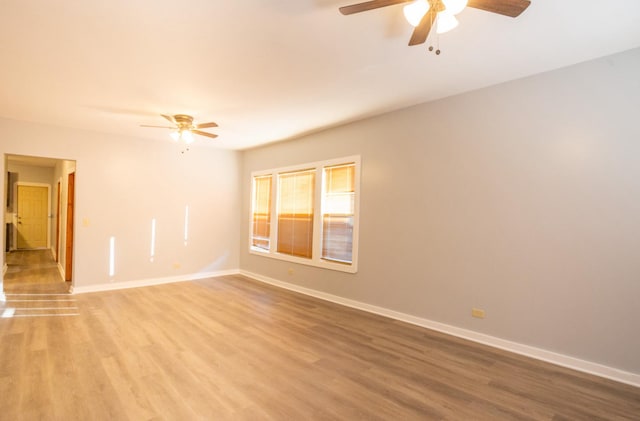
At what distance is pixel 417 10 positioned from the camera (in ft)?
5.65

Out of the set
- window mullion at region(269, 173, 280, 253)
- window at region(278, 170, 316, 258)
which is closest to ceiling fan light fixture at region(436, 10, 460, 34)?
window at region(278, 170, 316, 258)

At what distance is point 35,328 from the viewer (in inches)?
139

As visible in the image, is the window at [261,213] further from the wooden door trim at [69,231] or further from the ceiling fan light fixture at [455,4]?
the ceiling fan light fixture at [455,4]

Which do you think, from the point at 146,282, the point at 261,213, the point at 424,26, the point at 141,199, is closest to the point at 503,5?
the point at 424,26

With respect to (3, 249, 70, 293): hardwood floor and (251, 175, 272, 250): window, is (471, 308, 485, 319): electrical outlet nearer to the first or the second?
(251, 175, 272, 250): window

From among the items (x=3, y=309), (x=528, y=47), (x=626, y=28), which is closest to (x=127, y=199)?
(x=3, y=309)

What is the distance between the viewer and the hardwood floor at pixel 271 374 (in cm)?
216

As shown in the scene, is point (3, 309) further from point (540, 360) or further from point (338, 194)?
point (540, 360)

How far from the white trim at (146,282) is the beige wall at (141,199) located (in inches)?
2.6

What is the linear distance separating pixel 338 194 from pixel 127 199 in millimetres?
3919

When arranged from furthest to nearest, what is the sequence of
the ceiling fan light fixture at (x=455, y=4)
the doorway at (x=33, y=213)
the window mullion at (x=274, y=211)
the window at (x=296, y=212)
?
the doorway at (x=33, y=213) < the window mullion at (x=274, y=211) < the window at (x=296, y=212) < the ceiling fan light fixture at (x=455, y=4)

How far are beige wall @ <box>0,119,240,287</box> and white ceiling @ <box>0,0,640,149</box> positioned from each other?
1120 millimetres

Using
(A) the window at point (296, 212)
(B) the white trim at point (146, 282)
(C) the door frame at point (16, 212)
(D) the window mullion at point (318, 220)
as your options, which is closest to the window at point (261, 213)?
(A) the window at point (296, 212)

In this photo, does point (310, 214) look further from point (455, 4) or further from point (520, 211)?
point (455, 4)
